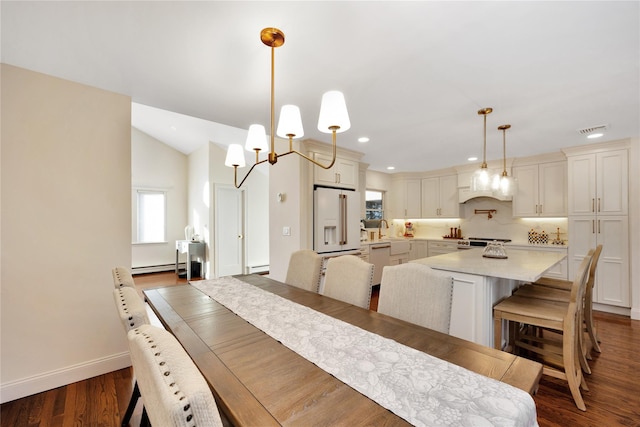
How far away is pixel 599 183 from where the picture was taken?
3793 millimetres

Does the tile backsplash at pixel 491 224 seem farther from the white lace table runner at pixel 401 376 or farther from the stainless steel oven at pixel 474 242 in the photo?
the white lace table runner at pixel 401 376

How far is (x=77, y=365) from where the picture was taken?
2.19m

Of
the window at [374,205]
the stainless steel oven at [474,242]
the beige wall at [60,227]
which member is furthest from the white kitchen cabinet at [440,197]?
the beige wall at [60,227]

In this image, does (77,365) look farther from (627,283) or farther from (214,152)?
(627,283)

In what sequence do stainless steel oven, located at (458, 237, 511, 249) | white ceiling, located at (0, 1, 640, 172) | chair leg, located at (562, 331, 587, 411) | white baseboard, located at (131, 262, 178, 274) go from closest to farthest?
white ceiling, located at (0, 1, 640, 172) < chair leg, located at (562, 331, 587, 411) < stainless steel oven, located at (458, 237, 511, 249) < white baseboard, located at (131, 262, 178, 274)

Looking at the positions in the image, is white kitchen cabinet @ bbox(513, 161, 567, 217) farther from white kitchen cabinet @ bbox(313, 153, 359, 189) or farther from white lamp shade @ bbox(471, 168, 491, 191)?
white kitchen cabinet @ bbox(313, 153, 359, 189)

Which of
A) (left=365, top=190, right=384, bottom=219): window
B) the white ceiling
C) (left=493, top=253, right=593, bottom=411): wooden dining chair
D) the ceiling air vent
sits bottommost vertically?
(left=493, top=253, right=593, bottom=411): wooden dining chair

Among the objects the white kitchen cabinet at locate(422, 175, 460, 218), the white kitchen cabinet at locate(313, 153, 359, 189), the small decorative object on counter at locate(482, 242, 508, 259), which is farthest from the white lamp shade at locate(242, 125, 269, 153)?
the white kitchen cabinet at locate(422, 175, 460, 218)

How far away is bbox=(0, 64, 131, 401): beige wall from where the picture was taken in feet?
6.47

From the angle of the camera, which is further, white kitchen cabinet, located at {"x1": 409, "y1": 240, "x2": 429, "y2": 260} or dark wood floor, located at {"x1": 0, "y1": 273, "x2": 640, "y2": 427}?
white kitchen cabinet, located at {"x1": 409, "y1": 240, "x2": 429, "y2": 260}

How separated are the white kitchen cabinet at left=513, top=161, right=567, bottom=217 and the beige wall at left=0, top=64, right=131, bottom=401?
5643 millimetres

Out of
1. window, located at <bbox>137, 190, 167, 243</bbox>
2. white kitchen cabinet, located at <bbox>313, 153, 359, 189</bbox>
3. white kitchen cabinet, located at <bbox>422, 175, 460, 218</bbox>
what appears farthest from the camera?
window, located at <bbox>137, 190, 167, 243</bbox>

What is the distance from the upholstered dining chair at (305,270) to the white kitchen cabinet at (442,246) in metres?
3.98

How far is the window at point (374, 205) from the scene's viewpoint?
6.07 m
